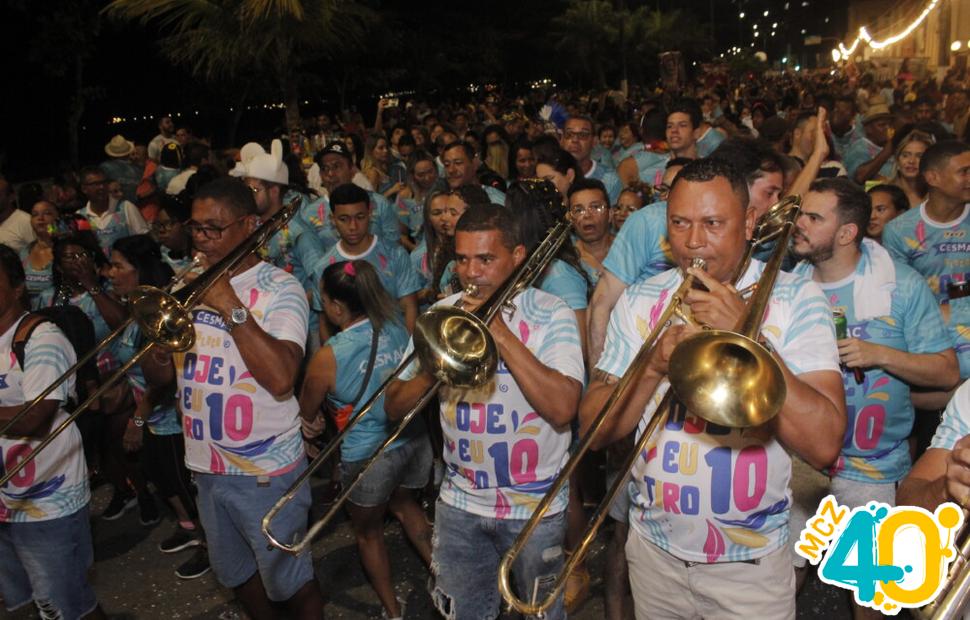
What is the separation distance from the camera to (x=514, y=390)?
305 cm

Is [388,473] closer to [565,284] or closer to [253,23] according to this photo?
[565,284]

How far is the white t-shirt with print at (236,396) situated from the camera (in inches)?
135

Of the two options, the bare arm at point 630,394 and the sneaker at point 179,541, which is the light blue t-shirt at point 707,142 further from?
the sneaker at point 179,541

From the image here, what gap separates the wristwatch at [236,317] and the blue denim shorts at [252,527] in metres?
0.70

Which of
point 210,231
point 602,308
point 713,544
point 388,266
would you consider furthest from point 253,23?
point 713,544

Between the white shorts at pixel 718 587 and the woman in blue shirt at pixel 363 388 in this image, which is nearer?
the white shorts at pixel 718 587

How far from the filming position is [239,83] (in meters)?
18.2

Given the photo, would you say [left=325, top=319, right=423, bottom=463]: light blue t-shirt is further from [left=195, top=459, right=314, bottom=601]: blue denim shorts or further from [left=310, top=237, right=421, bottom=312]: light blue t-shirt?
[left=310, top=237, right=421, bottom=312]: light blue t-shirt

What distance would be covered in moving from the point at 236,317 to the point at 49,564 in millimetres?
1481

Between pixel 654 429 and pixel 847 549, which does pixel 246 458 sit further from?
pixel 847 549

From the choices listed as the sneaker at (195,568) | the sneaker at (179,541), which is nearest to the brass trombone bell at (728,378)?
the sneaker at (195,568)

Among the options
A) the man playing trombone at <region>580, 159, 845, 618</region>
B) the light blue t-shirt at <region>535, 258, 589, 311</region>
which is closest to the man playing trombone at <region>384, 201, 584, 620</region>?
the man playing trombone at <region>580, 159, 845, 618</region>

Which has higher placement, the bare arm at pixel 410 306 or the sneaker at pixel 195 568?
the bare arm at pixel 410 306

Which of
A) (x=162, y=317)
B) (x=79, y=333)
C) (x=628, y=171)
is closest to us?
(x=162, y=317)
